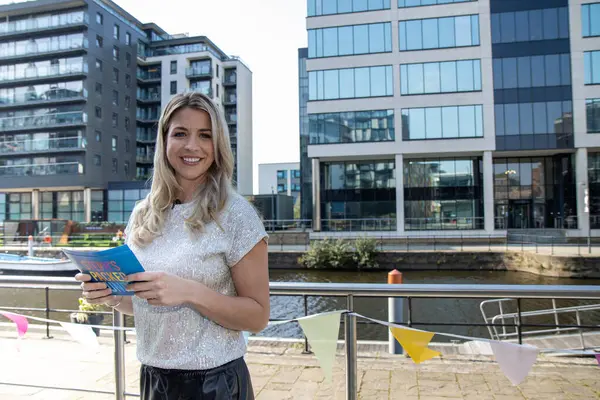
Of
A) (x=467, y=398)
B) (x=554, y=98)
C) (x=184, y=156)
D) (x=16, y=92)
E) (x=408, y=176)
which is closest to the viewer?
(x=184, y=156)

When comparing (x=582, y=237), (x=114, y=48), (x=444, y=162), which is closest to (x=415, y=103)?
(x=444, y=162)

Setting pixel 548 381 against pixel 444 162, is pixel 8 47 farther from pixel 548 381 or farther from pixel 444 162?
pixel 548 381

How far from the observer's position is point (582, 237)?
104 ft

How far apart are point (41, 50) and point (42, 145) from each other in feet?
31.5

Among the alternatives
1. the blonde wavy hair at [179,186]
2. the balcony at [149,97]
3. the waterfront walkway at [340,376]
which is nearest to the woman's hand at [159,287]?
the blonde wavy hair at [179,186]

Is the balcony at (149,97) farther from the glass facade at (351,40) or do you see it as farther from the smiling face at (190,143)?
the smiling face at (190,143)

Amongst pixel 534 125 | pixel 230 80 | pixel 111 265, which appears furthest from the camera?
pixel 230 80

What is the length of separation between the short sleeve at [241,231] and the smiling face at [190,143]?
232 mm

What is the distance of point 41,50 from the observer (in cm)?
4491

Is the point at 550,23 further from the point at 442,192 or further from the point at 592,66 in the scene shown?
the point at 442,192

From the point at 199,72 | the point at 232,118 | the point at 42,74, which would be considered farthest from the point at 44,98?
the point at 232,118

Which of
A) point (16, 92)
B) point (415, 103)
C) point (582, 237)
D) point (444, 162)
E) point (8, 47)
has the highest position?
point (8, 47)

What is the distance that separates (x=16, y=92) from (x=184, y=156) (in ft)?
173

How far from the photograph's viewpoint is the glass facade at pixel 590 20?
3328 centimetres
